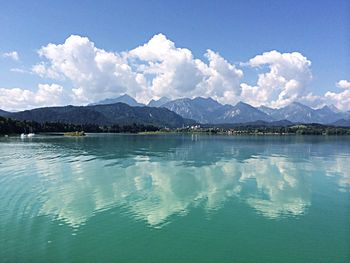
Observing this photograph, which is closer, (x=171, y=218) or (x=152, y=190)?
(x=171, y=218)

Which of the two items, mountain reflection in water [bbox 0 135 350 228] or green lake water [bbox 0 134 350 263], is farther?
mountain reflection in water [bbox 0 135 350 228]

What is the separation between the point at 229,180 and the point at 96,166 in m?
21.2

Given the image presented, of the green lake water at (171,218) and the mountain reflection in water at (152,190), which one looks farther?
the mountain reflection in water at (152,190)

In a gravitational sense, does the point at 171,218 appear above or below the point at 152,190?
below

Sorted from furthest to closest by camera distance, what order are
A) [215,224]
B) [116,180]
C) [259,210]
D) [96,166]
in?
[96,166] < [116,180] < [259,210] < [215,224]

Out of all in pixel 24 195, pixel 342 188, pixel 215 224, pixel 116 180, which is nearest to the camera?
pixel 215 224

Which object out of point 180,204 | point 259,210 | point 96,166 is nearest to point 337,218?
point 259,210

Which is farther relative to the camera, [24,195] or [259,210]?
[24,195]

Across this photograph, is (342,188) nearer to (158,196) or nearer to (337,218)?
(337,218)

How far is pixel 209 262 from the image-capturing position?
14.8 metres

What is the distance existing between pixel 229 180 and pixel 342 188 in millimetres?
12141

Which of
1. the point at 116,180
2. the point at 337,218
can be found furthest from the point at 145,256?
the point at 116,180

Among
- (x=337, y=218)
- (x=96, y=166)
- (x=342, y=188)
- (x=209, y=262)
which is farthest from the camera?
(x=96, y=166)

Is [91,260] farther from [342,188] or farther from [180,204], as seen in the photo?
[342,188]
